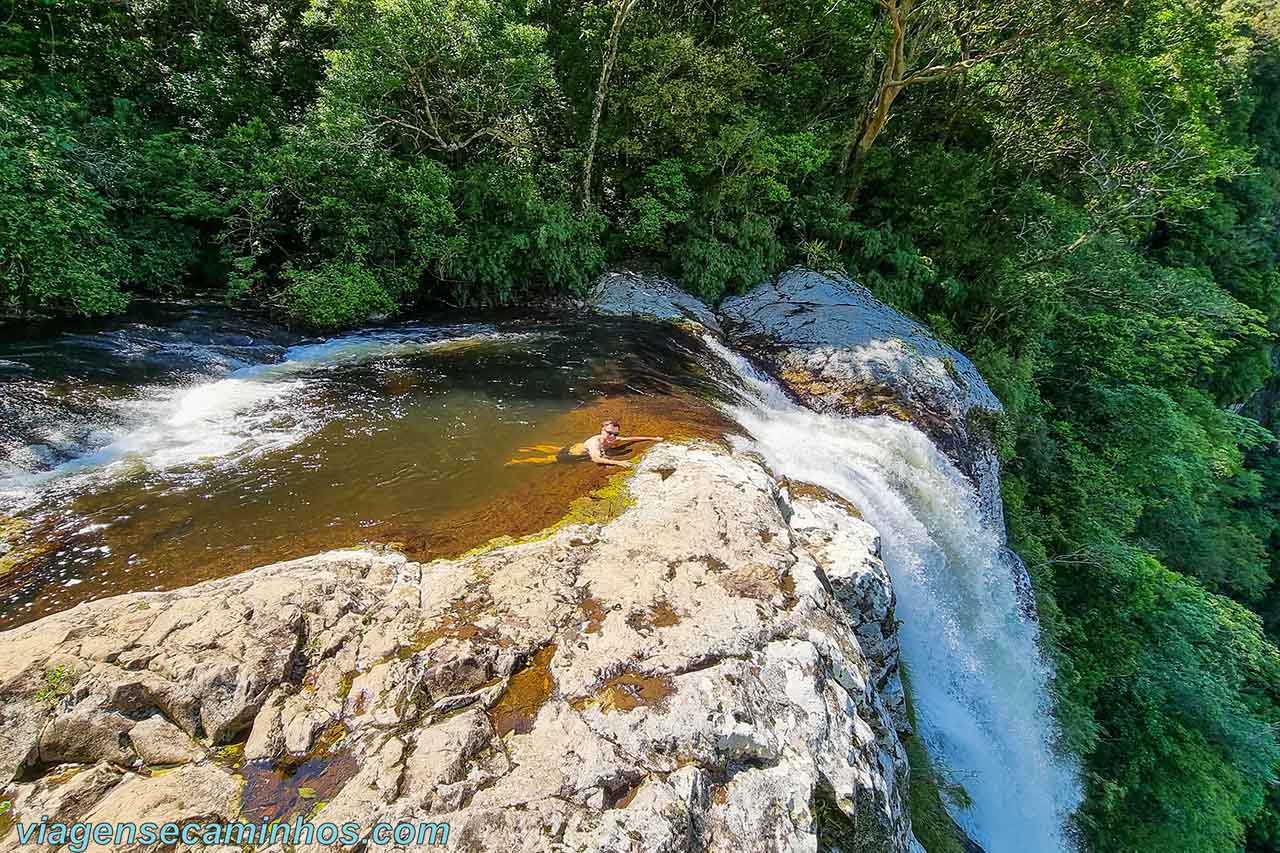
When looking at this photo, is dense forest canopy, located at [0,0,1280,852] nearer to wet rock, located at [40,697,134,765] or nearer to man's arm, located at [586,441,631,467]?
man's arm, located at [586,441,631,467]

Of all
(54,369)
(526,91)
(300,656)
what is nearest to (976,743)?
(300,656)

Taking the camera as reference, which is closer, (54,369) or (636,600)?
(636,600)

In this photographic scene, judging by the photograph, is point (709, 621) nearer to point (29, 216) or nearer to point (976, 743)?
point (976, 743)

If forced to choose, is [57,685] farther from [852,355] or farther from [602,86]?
[602,86]

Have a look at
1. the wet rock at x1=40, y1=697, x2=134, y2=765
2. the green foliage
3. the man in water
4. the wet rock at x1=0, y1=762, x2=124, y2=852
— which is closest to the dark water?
the man in water

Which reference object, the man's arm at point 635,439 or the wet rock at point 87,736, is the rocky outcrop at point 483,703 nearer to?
the wet rock at point 87,736

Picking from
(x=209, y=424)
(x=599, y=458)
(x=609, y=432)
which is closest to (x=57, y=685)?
(x=209, y=424)
